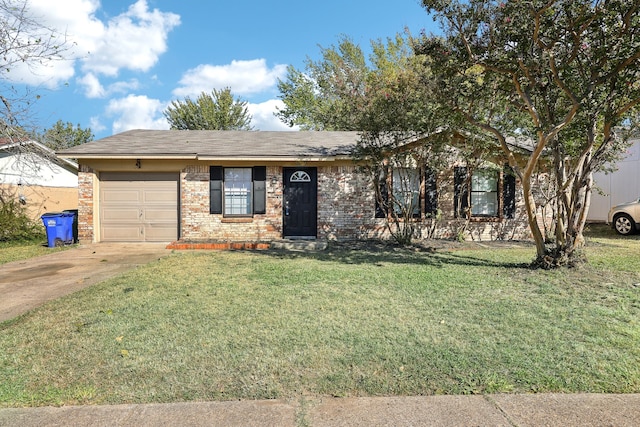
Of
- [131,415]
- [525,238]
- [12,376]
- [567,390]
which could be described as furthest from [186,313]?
[525,238]

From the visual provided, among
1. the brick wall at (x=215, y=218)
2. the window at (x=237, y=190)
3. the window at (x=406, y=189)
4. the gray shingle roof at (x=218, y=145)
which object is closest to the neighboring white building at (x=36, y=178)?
the gray shingle roof at (x=218, y=145)

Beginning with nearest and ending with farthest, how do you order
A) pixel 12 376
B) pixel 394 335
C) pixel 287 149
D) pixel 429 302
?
pixel 12 376, pixel 394 335, pixel 429 302, pixel 287 149

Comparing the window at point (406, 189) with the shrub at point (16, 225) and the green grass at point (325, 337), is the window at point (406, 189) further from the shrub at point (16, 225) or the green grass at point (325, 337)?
the shrub at point (16, 225)

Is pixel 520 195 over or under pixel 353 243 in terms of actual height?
over

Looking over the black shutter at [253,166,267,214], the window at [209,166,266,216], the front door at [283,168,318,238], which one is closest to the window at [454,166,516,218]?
the front door at [283,168,318,238]

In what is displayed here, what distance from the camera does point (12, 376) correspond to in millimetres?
3082

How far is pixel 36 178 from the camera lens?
1393 centimetres

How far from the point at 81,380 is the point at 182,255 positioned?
609 centimetres

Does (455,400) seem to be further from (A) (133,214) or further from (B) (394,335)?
(A) (133,214)

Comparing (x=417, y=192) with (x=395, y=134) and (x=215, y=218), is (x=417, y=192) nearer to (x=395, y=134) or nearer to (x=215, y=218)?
(x=395, y=134)

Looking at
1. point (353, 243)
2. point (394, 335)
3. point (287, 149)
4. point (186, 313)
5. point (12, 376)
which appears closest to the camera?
point (12, 376)

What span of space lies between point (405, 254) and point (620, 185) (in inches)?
454

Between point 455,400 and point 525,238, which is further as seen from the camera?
point 525,238

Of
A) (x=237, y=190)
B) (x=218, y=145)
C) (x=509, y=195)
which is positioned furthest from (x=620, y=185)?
(x=218, y=145)
